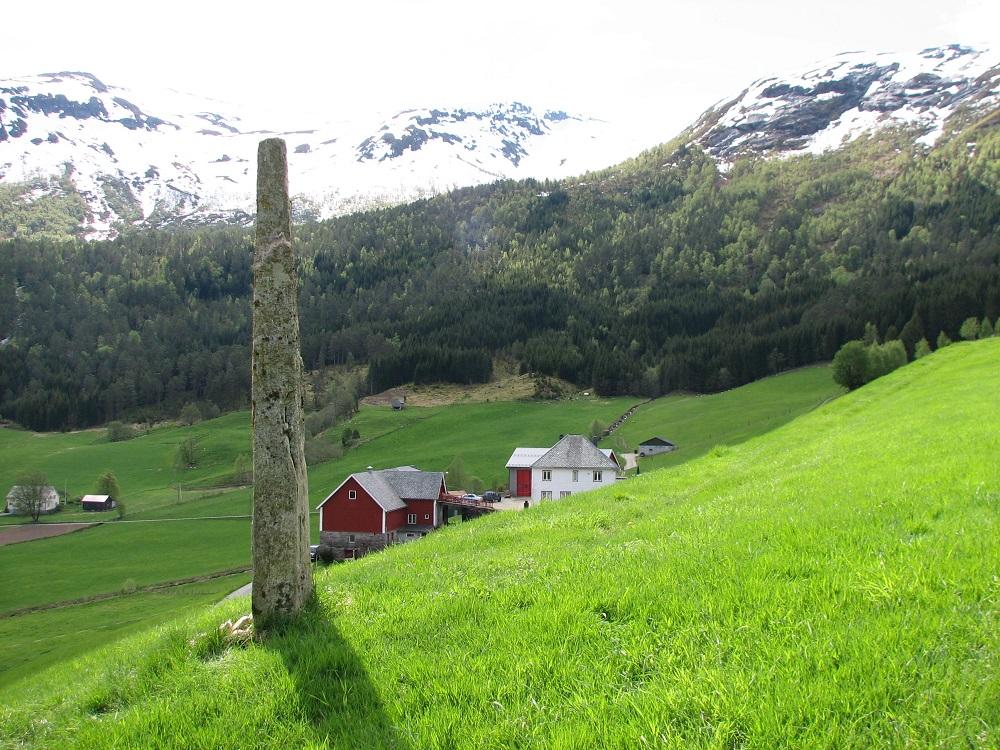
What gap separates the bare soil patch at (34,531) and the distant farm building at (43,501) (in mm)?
5862

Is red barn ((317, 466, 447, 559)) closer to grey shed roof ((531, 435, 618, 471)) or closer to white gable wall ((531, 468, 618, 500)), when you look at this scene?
white gable wall ((531, 468, 618, 500))

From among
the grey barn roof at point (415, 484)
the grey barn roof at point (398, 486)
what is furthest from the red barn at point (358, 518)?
the grey barn roof at point (415, 484)

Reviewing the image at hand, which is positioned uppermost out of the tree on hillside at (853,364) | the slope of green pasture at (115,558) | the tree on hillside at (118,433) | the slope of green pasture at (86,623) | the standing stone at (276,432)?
the standing stone at (276,432)

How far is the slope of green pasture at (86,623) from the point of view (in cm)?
3912

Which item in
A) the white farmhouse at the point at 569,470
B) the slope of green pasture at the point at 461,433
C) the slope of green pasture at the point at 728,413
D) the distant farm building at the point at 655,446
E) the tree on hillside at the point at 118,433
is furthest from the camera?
the tree on hillside at the point at 118,433

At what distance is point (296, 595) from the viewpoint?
9.04 m

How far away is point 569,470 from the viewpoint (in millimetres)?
76750

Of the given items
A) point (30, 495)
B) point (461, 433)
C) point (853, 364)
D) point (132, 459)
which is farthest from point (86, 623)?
point (132, 459)

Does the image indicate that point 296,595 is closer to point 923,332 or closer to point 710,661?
point 710,661

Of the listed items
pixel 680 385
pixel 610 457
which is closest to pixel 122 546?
pixel 610 457

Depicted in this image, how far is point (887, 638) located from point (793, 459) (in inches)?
717

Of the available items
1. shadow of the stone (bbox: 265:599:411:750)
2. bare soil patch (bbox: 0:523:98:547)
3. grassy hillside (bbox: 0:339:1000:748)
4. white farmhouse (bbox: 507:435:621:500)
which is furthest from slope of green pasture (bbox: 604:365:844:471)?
bare soil patch (bbox: 0:523:98:547)

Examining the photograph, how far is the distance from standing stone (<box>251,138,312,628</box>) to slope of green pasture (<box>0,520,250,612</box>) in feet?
201

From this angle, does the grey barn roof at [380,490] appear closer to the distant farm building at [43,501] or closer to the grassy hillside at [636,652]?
the grassy hillside at [636,652]
